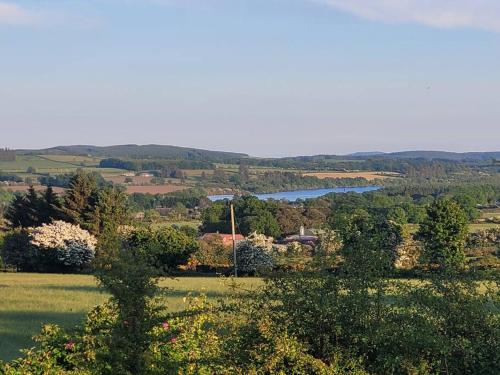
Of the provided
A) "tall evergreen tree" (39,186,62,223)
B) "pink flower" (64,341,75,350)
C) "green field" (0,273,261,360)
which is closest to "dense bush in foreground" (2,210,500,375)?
"pink flower" (64,341,75,350)

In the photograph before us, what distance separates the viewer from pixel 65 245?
53.6 m

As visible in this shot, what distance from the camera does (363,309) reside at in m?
11.2

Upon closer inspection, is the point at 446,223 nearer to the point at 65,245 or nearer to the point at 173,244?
the point at 173,244

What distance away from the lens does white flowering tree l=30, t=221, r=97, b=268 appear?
53.1 metres

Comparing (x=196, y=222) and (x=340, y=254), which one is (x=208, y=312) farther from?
(x=196, y=222)

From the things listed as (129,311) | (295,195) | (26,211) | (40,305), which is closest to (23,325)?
(40,305)

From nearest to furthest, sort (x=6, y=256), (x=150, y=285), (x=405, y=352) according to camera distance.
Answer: (x=150, y=285)
(x=405, y=352)
(x=6, y=256)

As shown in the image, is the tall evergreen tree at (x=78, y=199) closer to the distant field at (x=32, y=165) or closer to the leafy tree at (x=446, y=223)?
the leafy tree at (x=446, y=223)

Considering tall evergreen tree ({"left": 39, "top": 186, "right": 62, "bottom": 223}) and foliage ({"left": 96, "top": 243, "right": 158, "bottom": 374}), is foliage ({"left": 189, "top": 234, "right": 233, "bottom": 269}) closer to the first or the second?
tall evergreen tree ({"left": 39, "top": 186, "right": 62, "bottom": 223})

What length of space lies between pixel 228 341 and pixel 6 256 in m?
47.3

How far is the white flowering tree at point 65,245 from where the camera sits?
5309 cm

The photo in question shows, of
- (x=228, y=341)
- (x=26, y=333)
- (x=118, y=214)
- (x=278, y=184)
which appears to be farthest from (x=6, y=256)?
(x=278, y=184)

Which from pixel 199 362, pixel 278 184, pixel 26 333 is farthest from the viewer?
pixel 278 184

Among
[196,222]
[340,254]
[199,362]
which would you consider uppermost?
[340,254]
